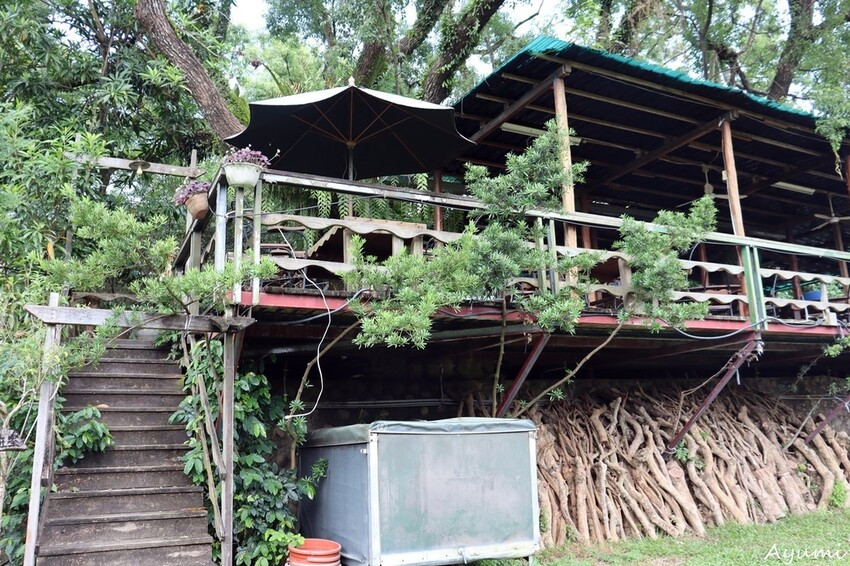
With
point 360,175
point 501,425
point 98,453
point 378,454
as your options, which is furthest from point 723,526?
point 98,453

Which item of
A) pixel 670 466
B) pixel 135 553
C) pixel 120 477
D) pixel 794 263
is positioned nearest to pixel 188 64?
pixel 120 477

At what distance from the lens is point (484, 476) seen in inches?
186

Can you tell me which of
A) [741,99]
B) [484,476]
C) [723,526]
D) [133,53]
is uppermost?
[133,53]

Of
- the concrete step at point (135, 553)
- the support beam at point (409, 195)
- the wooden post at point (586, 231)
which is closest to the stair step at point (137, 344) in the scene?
the concrete step at point (135, 553)

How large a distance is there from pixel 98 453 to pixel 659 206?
30.4 ft

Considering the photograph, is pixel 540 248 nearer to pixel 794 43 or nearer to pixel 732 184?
pixel 732 184

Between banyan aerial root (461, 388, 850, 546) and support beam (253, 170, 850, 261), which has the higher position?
support beam (253, 170, 850, 261)

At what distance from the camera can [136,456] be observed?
489 cm

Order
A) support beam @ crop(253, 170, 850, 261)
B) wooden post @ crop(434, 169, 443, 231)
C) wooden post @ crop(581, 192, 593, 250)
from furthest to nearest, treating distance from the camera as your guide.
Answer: wooden post @ crop(581, 192, 593, 250)
wooden post @ crop(434, 169, 443, 231)
support beam @ crop(253, 170, 850, 261)

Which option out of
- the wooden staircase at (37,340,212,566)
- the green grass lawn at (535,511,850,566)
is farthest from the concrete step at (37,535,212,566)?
the green grass lawn at (535,511,850,566)

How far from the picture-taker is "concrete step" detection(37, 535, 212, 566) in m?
4.05

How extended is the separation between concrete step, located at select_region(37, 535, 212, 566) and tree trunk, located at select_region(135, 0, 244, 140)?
5.35 meters

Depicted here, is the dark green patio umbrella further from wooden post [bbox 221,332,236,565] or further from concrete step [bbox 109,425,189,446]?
concrete step [bbox 109,425,189,446]

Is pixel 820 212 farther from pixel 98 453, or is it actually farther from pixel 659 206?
pixel 98 453
